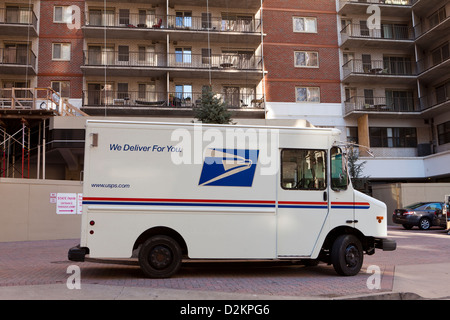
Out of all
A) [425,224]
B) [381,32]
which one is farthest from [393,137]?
[425,224]

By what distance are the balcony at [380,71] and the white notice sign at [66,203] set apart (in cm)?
2388

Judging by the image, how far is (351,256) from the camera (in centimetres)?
886

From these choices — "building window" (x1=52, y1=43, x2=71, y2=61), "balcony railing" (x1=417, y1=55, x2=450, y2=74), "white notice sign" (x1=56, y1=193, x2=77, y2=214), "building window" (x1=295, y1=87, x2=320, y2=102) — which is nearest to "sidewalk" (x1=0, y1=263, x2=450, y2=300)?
"white notice sign" (x1=56, y1=193, x2=77, y2=214)

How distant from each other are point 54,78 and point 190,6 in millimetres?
12053

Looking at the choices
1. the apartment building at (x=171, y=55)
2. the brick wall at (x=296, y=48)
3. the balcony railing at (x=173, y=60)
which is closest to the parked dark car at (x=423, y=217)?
the brick wall at (x=296, y=48)

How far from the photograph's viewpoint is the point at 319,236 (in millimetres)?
8695

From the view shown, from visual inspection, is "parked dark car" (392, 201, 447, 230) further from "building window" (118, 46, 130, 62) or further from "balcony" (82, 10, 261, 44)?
"building window" (118, 46, 130, 62)

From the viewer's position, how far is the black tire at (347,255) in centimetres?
872

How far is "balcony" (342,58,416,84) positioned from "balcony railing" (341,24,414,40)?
77.9 inches

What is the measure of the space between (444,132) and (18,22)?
114ft

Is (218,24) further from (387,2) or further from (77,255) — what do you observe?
(77,255)

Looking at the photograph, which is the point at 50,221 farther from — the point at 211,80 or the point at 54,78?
the point at 211,80

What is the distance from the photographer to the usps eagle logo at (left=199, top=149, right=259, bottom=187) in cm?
845

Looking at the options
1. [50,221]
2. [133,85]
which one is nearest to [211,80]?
[133,85]
